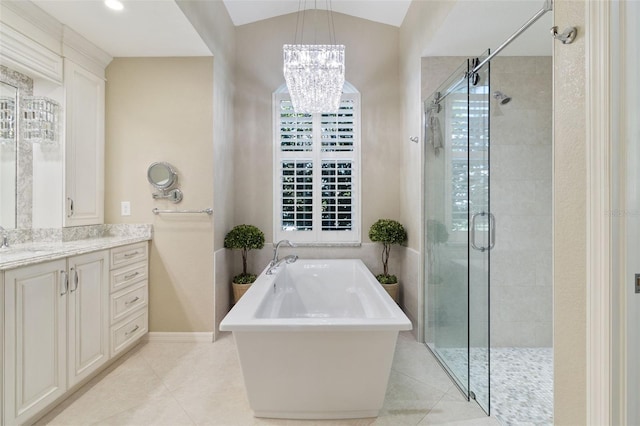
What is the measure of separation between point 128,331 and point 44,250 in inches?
35.8

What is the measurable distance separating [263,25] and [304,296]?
2913mm

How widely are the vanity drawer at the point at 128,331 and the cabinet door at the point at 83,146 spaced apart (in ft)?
2.81

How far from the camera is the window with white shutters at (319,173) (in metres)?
3.58

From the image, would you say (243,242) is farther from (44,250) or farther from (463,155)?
(463,155)

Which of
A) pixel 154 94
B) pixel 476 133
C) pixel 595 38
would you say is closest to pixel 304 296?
pixel 476 133

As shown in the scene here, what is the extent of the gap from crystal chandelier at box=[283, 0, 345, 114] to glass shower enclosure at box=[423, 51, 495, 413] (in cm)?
80

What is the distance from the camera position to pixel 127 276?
2.53 meters

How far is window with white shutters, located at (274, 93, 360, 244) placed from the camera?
11.8ft

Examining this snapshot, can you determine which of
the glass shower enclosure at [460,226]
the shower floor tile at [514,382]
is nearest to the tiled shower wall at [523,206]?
the shower floor tile at [514,382]

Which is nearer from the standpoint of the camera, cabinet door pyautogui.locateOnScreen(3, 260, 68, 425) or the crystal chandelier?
cabinet door pyautogui.locateOnScreen(3, 260, 68, 425)

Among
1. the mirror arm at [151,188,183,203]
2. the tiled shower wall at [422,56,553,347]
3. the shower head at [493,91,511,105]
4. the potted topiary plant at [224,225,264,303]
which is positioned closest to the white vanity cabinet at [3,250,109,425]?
the mirror arm at [151,188,183,203]

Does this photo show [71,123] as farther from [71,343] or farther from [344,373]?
[344,373]

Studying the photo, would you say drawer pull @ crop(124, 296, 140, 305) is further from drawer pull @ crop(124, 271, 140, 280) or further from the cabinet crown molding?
the cabinet crown molding

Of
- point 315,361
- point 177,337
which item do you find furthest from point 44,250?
point 315,361
